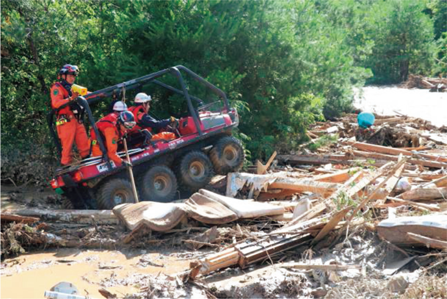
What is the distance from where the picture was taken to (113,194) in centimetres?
1055

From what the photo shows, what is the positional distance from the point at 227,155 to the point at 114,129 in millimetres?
2761

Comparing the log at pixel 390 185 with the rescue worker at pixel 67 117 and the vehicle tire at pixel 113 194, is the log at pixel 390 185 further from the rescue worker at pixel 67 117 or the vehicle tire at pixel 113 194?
the rescue worker at pixel 67 117

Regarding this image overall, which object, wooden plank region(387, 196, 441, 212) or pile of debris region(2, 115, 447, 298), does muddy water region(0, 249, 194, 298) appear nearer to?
pile of debris region(2, 115, 447, 298)

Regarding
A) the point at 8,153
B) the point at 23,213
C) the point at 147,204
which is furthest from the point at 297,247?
the point at 8,153

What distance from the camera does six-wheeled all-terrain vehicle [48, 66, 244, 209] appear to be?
10391mm

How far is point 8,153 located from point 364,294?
9.58m

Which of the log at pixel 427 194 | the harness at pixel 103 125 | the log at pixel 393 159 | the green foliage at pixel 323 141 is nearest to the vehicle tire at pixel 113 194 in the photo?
the harness at pixel 103 125

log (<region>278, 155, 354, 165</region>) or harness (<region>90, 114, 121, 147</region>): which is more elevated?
→ harness (<region>90, 114, 121, 147</region>)

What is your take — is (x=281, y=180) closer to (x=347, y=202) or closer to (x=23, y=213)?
(x=347, y=202)

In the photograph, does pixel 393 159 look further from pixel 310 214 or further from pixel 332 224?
pixel 332 224

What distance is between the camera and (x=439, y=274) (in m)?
6.25

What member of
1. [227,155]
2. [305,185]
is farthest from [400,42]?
[305,185]

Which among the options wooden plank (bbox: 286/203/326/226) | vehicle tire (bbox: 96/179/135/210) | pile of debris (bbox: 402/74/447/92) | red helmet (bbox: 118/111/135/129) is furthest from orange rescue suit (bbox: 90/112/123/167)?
pile of debris (bbox: 402/74/447/92)

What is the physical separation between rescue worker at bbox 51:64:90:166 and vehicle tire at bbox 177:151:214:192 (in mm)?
1826
